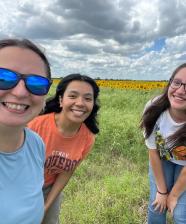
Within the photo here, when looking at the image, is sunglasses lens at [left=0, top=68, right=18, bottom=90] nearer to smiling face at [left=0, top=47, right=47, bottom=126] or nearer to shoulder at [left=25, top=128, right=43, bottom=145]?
smiling face at [left=0, top=47, right=47, bottom=126]

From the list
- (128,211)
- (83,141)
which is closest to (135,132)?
(128,211)

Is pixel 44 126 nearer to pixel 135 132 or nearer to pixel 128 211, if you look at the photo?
pixel 128 211

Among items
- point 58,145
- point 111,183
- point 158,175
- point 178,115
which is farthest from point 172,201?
point 111,183

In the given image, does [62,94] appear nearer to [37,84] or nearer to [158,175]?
[158,175]

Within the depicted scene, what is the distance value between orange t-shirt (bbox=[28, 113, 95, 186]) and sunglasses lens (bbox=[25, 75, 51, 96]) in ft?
3.31

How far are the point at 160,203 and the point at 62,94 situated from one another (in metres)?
1.21

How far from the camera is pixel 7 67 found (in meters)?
1.54

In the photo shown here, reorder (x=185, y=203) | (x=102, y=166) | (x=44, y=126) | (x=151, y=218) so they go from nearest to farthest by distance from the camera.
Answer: (x=44, y=126) < (x=185, y=203) < (x=151, y=218) < (x=102, y=166)

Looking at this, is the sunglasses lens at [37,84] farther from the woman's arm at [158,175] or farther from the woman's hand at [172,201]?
the woman's hand at [172,201]

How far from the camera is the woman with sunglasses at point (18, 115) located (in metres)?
1.54

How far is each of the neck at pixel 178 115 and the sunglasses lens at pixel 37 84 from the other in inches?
56.8

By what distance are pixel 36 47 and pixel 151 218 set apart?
7.14ft

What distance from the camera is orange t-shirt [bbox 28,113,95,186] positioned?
265cm

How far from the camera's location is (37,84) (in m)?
1.58
